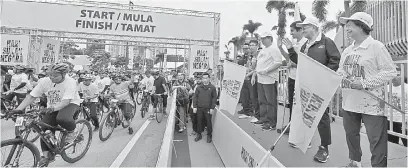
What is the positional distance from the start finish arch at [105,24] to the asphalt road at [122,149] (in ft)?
17.4

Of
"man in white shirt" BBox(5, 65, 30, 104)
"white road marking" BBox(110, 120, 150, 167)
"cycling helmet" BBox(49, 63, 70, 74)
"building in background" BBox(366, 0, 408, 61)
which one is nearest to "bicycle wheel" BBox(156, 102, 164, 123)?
"white road marking" BBox(110, 120, 150, 167)

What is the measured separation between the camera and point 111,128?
5.82m

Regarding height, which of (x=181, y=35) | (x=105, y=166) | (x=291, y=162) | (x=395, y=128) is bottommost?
(x=105, y=166)

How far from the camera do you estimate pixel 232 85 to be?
4.19 metres

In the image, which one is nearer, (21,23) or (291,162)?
(291,162)

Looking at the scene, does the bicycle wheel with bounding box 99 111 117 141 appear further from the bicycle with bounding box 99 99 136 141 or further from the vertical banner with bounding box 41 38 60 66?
the vertical banner with bounding box 41 38 60 66

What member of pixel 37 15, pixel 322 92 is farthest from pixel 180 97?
pixel 37 15

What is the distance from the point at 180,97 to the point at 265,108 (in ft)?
14.0

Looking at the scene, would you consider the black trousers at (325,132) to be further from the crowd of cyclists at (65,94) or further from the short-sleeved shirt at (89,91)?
the short-sleeved shirt at (89,91)

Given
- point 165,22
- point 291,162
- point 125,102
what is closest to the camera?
point 291,162

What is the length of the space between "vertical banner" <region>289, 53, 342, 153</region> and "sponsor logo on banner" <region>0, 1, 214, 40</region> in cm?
977

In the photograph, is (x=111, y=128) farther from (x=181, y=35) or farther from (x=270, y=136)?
(x=181, y=35)

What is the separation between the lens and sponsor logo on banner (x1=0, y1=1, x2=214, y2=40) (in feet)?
32.7

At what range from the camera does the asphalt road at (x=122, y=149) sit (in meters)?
4.10
